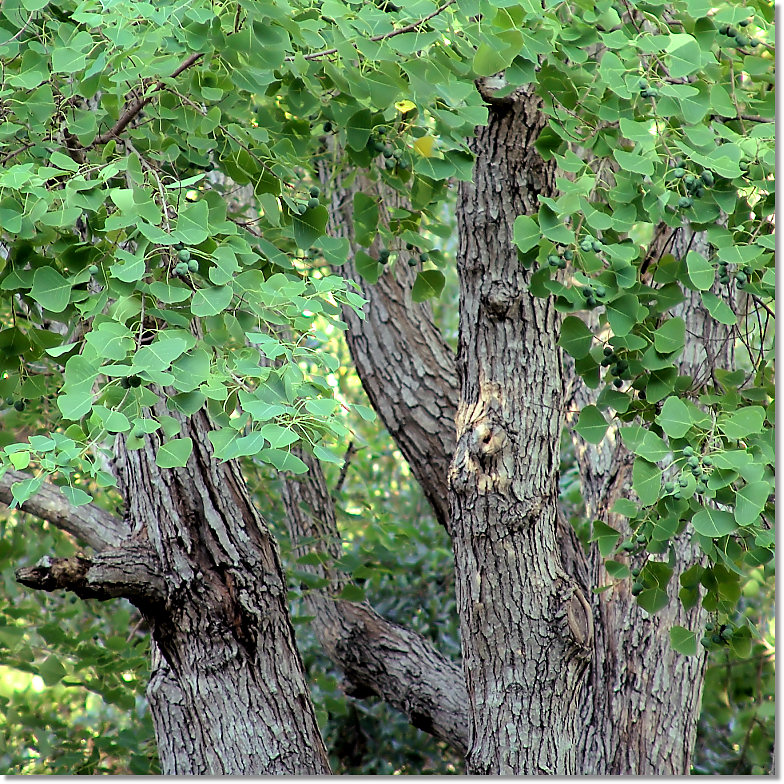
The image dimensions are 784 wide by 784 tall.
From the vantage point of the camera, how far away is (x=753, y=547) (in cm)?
168

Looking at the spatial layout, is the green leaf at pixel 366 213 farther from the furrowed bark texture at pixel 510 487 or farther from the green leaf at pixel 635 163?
the green leaf at pixel 635 163

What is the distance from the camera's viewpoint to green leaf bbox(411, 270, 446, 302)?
220 centimetres

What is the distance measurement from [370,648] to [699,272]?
6.02 feet

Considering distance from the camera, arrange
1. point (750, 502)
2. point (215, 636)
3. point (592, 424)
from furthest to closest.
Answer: point (215, 636) → point (592, 424) → point (750, 502)

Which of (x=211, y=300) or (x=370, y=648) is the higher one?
(x=211, y=300)

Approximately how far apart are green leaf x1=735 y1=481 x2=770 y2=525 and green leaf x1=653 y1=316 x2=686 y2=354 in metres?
0.35

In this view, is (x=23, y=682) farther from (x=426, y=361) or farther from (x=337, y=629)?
(x=426, y=361)

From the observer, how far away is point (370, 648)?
9.89ft

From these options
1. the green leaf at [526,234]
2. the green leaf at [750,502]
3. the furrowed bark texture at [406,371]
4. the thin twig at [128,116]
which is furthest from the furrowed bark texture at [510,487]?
the thin twig at [128,116]

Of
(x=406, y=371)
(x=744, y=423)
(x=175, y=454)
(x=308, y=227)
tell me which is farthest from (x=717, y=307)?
(x=406, y=371)

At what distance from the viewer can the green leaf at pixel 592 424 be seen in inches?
73.2

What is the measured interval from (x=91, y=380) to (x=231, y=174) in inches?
22.1

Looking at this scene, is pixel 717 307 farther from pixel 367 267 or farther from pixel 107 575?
pixel 107 575

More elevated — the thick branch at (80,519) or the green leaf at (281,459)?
the green leaf at (281,459)
